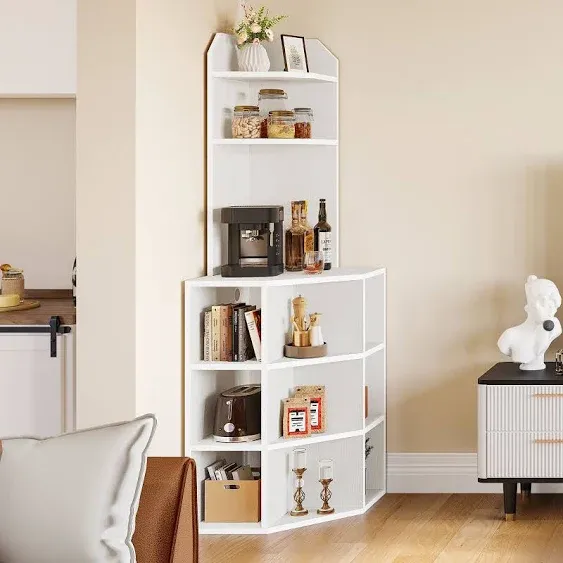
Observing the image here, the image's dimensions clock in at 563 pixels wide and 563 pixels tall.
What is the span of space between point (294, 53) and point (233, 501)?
6.14ft

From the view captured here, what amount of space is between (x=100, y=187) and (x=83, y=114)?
0.25 metres

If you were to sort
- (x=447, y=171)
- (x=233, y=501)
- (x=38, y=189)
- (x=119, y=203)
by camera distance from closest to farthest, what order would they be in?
(x=119, y=203) → (x=233, y=501) → (x=447, y=171) → (x=38, y=189)

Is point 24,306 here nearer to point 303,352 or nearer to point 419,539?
point 303,352

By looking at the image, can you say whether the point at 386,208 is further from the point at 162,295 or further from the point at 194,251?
the point at 162,295

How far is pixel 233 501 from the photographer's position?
402 cm

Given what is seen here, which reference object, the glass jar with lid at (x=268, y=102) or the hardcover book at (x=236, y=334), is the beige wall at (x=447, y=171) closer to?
the glass jar with lid at (x=268, y=102)

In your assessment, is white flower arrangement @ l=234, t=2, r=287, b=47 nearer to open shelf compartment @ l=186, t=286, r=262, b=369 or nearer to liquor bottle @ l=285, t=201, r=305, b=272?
liquor bottle @ l=285, t=201, r=305, b=272

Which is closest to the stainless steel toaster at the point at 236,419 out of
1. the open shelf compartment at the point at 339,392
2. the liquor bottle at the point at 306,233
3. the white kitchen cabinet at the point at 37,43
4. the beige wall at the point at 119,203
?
the open shelf compartment at the point at 339,392

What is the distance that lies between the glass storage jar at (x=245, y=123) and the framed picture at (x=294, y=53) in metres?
0.28

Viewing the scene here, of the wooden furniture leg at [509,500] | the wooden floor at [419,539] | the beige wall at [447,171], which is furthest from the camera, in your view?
the beige wall at [447,171]

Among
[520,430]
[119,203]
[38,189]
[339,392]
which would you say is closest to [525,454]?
[520,430]

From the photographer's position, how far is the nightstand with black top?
4.06 metres

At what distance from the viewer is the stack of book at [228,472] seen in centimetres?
409

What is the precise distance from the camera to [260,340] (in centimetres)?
401
